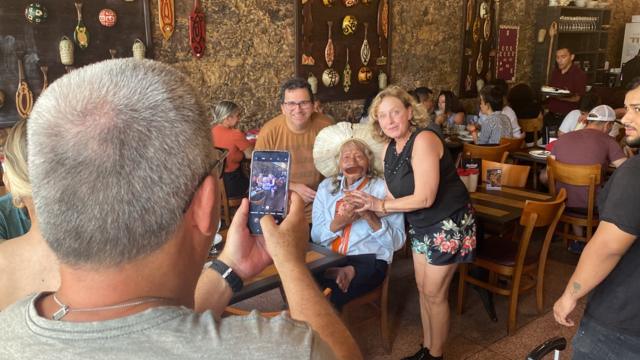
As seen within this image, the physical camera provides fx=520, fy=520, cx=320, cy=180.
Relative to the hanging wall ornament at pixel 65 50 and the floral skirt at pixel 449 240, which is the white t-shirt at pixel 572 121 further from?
the hanging wall ornament at pixel 65 50

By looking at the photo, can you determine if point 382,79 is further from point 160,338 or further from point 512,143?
point 160,338

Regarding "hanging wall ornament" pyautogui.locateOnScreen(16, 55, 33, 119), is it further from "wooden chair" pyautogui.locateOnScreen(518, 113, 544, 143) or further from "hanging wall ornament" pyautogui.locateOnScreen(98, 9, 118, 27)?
"wooden chair" pyautogui.locateOnScreen(518, 113, 544, 143)

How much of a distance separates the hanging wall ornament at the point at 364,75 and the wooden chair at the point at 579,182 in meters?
2.68

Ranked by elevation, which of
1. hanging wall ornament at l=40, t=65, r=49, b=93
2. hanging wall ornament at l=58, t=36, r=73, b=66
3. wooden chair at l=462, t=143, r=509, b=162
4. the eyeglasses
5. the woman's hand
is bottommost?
wooden chair at l=462, t=143, r=509, b=162

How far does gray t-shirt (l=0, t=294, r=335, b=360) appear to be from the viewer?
667mm

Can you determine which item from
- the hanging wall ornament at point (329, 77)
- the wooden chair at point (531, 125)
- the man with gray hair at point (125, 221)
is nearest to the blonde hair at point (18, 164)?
the man with gray hair at point (125, 221)

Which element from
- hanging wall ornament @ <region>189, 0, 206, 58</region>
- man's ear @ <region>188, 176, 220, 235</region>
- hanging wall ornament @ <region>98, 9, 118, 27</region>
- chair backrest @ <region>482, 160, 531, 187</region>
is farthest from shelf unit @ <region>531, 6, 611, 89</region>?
man's ear @ <region>188, 176, 220, 235</region>

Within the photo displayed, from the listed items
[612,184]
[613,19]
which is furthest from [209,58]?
[613,19]

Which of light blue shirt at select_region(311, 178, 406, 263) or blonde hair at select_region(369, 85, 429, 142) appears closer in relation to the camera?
blonde hair at select_region(369, 85, 429, 142)

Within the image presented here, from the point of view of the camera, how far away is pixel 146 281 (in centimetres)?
73

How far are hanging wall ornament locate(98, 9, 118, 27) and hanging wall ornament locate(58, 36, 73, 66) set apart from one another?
0.32 meters

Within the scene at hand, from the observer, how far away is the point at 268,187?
56.1 inches

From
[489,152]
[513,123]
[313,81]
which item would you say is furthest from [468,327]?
[313,81]

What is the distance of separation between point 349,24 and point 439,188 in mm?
3944
